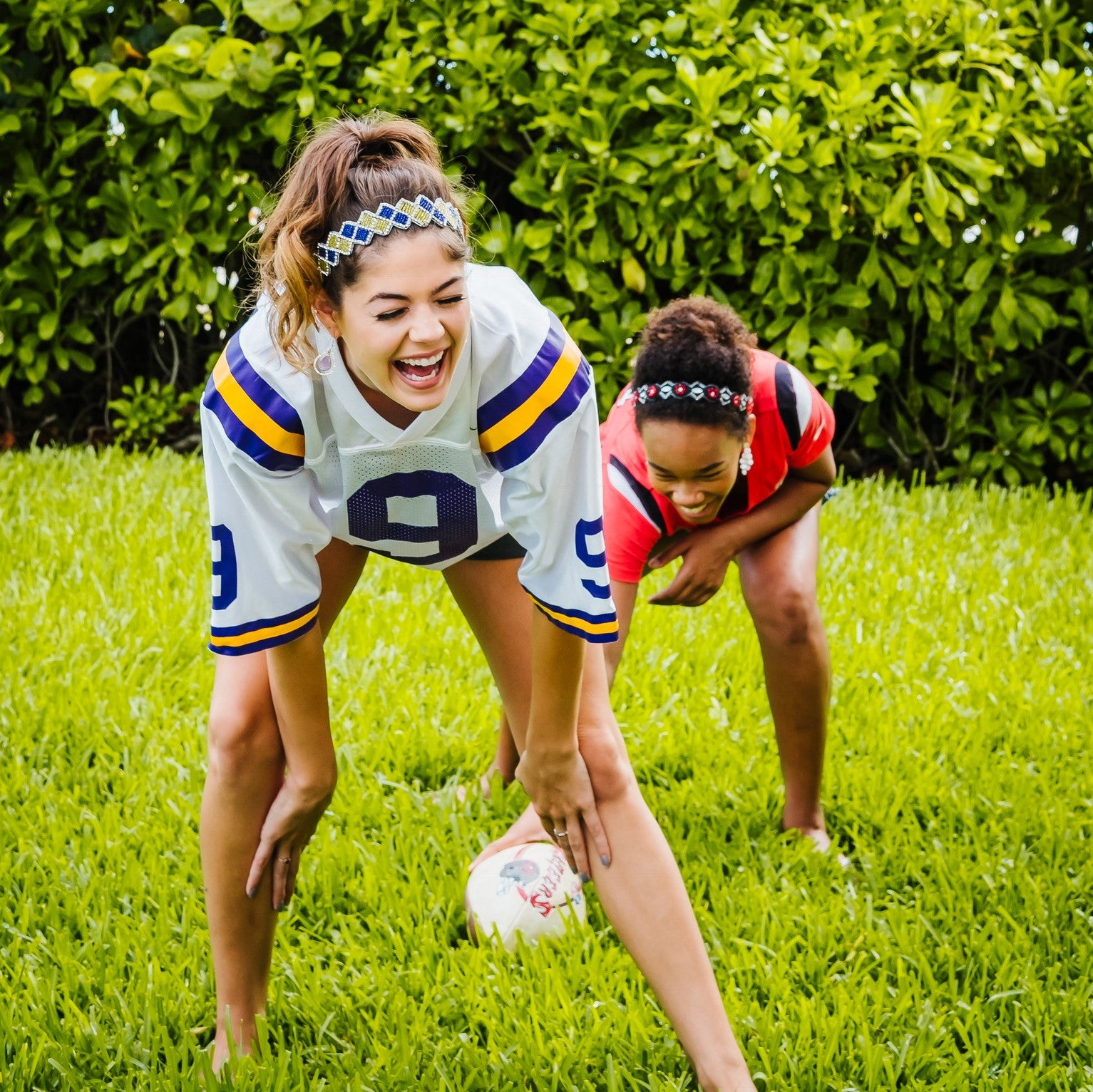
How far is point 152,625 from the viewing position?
4148 mm

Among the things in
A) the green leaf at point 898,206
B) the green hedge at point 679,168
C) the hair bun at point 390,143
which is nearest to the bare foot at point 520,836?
the hair bun at point 390,143

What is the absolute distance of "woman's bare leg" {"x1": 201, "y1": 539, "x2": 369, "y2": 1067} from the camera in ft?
7.37

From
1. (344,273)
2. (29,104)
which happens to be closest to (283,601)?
(344,273)

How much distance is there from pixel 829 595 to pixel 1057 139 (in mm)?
2306

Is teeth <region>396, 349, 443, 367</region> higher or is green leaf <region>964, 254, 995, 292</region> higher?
teeth <region>396, 349, 443, 367</region>

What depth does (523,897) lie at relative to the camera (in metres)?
2.79

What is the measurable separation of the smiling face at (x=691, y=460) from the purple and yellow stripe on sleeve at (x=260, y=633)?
0.93m

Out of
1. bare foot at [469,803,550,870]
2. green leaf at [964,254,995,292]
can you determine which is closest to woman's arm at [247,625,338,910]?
bare foot at [469,803,550,870]

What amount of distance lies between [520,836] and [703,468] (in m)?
0.97

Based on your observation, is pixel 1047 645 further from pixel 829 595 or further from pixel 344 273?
pixel 344 273

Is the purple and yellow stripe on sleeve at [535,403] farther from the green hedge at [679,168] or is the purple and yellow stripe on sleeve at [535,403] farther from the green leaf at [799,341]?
the green leaf at [799,341]

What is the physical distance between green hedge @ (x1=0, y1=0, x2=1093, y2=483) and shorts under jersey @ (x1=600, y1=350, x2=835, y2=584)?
2372mm

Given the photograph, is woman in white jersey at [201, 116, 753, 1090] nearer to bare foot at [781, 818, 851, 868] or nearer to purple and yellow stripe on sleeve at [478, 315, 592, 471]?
purple and yellow stripe on sleeve at [478, 315, 592, 471]

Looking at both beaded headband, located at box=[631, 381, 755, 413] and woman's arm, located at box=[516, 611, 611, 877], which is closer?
woman's arm, located at box=[516, 611, 611, 877]
